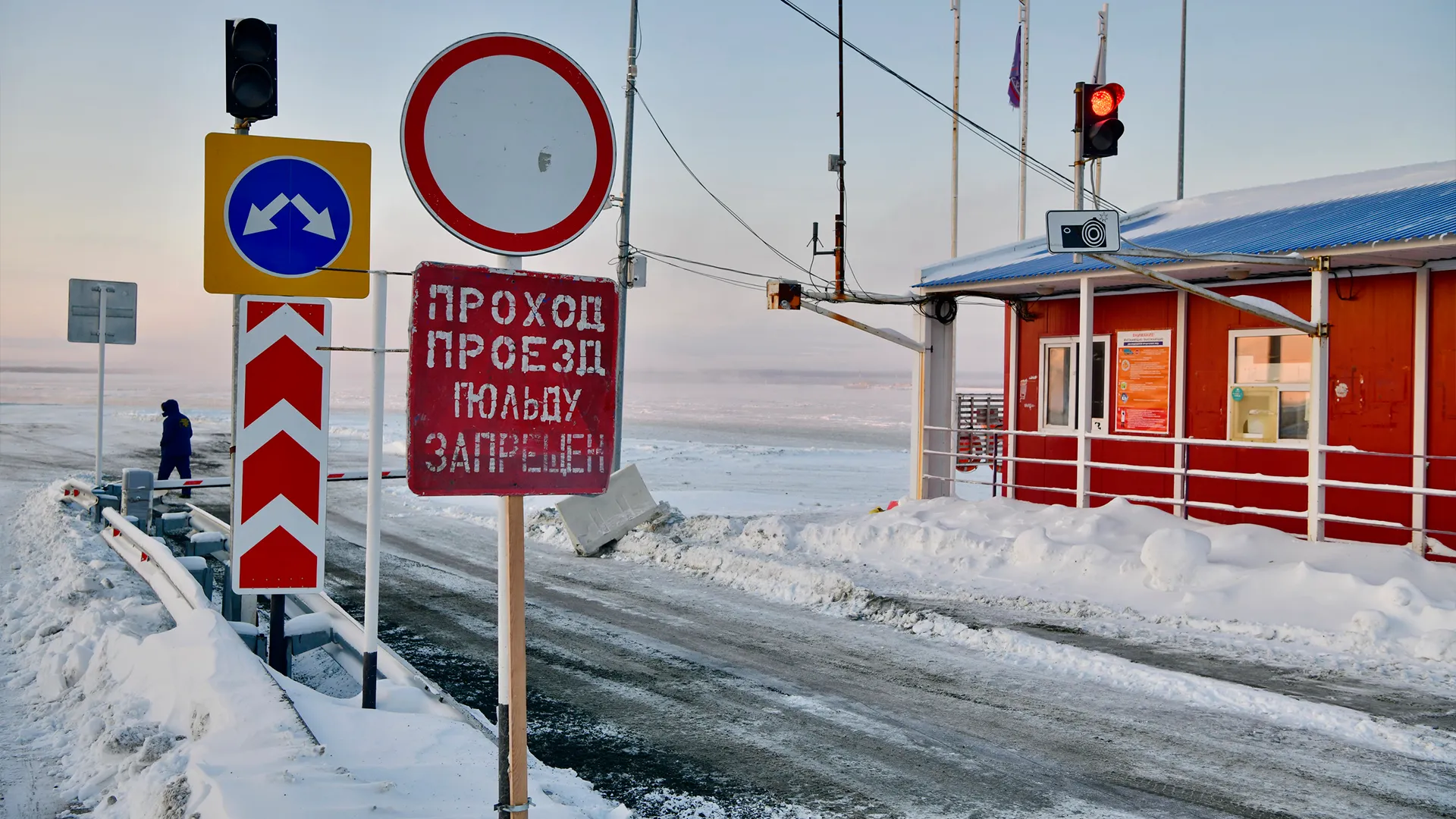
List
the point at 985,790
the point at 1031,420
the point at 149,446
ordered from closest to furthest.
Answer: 1. the point at 985,790
2. the point at 1031,420
3. the point at 149,446

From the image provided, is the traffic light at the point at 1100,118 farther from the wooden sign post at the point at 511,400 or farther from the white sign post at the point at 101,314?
→ the white sign post at the point at 101,314

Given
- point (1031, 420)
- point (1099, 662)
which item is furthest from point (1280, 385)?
point (1099, 662)

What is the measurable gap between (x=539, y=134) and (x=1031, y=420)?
14.1 metres

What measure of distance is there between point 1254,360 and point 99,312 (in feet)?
56.7

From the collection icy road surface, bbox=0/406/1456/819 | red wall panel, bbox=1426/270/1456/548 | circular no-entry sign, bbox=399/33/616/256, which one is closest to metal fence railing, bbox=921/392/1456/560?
red wall panel, bbox=1426/270/1456/548

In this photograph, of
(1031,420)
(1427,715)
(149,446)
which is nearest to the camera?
(1427,715)

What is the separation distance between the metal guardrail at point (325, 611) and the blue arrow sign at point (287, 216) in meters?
2.13

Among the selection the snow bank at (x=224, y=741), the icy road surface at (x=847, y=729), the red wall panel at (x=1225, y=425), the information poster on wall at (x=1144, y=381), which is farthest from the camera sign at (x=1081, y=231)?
the snow bank at (x=224, y=741)

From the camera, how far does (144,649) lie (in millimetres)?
5598

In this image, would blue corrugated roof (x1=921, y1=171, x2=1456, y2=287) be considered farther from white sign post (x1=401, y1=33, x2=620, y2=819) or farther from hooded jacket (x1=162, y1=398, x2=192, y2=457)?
hooded jacket (x1=162, y1=398, x2=192, y2=457)

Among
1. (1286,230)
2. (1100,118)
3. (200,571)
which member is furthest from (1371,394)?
(200,571)

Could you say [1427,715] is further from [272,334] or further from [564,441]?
[272,334]

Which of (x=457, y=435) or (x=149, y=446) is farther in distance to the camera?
(x=149, y=446)

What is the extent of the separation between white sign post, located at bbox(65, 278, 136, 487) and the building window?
16.6 metres
